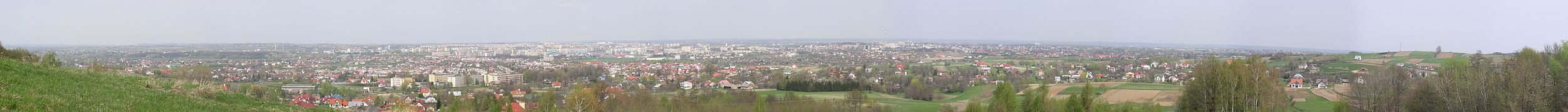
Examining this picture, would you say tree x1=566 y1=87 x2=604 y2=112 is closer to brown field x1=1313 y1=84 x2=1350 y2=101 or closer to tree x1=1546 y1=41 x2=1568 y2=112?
tree x1=1546 y1=41 x2=1568 y2=112

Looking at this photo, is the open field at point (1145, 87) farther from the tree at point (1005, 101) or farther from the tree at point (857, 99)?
the tree at point (1005, 101)

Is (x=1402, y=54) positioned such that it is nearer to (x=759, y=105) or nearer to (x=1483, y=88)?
(x=1483, y=88)

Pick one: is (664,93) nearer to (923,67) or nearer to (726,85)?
(726,85)

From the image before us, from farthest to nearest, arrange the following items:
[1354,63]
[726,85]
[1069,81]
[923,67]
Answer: [923,67] < [1354,63] < [1069,81] < [726,85]

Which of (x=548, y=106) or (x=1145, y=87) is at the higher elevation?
(x=548, y=106)

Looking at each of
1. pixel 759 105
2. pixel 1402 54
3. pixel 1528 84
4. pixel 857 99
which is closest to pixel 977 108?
pixel 759 105

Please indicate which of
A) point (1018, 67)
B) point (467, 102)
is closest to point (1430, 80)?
point (467, 102)
